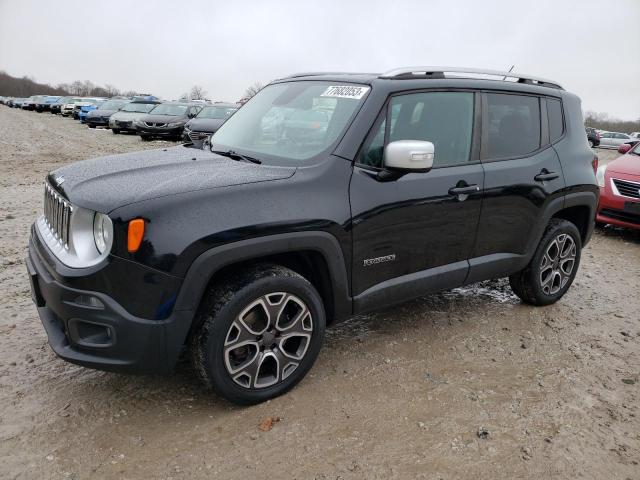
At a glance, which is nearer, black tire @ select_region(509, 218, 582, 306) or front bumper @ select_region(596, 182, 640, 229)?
black tire @ select_region(509, 218, 582, 306)

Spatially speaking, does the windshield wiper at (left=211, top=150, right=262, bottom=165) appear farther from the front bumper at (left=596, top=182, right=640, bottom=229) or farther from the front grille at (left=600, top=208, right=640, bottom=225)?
the front grille at (left=600, top=208, right=640, bottom=225)

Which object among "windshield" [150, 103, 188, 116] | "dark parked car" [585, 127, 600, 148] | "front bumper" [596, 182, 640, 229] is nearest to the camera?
"front bumper" [596, 182, 640, 229]

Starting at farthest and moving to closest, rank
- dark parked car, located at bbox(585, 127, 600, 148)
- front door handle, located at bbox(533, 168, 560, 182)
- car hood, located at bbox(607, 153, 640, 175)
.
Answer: dark parked car, located at bbox(585, 127, 600, 148) → car hood, located at bbox(607, 153, 640, 175) → front door handle, located at bbox(533, 168, 560, 182)

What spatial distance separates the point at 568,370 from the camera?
3.50 m

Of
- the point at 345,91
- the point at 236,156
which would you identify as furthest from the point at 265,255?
the point at 345,91

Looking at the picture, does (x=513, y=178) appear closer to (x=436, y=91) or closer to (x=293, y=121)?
(x=436, y=91)

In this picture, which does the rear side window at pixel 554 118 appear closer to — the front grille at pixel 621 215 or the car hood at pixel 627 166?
the front grille at pixel 621 215

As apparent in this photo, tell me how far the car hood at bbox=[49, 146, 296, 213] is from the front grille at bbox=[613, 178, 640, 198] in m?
5.85

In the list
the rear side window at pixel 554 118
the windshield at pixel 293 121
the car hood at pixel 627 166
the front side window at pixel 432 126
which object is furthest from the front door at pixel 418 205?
the car hood at pixel 627 166

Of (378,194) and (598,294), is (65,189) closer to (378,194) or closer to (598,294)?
(378,194)

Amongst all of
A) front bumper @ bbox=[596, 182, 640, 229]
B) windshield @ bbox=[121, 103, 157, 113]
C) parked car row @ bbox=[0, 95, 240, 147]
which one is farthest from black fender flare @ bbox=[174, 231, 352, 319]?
windshield @ bbox=[121, 103, 157, 113]

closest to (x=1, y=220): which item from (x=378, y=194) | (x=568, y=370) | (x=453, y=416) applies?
(x=378, y=194)

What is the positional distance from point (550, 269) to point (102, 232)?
3546 millimetres

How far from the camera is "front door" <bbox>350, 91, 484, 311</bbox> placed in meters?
3.12
